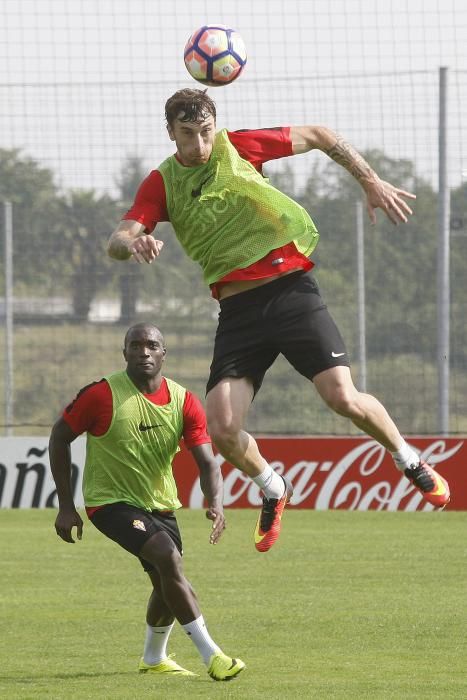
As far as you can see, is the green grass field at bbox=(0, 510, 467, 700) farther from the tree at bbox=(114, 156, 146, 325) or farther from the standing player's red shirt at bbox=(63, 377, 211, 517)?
the tree at bbox=(114, 156, 146, 325)

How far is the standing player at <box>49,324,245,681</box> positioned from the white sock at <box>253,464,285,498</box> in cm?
31

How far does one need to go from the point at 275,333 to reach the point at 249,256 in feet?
1.46

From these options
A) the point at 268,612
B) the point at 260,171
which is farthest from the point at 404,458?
the point at 268,612

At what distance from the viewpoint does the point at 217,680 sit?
29.2ft

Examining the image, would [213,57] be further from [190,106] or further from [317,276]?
[317,276]

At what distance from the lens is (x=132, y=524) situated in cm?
912

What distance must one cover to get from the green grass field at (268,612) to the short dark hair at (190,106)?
3.12m

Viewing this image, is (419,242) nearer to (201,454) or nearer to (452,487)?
(452,487)

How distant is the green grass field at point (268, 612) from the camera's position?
8.87 meters

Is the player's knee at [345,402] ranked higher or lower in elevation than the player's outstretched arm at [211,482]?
higher

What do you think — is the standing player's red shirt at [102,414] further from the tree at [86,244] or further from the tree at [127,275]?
the tree at [86,244]

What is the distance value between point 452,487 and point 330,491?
1454mm

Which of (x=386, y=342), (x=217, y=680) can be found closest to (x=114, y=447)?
(x=217, y=680)

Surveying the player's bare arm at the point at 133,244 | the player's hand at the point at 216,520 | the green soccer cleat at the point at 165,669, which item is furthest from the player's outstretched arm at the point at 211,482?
the player's bare arm at the point at 133,244
